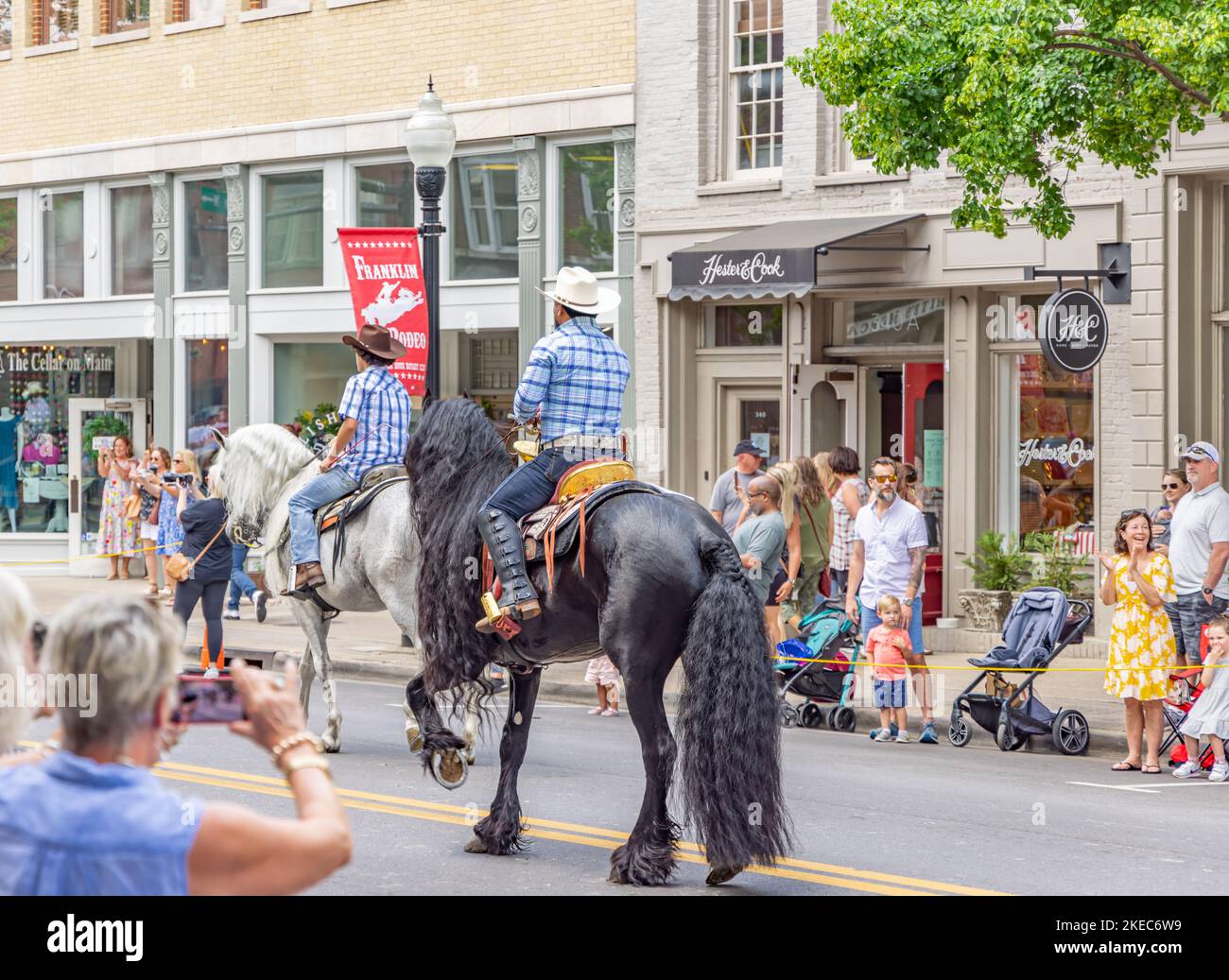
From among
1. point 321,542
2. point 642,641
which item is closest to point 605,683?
point 321,542

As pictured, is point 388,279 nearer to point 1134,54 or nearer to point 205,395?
point 1134,54

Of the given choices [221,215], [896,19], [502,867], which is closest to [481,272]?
[221,215]

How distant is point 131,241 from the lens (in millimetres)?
27484

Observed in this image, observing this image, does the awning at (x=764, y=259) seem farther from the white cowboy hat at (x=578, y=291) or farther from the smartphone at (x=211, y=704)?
the smartphone at (x=211, y=704)

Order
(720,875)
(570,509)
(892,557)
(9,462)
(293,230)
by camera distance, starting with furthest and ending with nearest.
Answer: (9,462)
(293,230)
(892,557)
(570,509)
(720,875)

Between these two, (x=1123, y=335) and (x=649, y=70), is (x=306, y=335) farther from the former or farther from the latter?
(x=1123, y=335)

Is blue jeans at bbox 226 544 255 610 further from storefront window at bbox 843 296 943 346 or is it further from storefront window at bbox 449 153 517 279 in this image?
storefront window at bbox 843 296 943 346

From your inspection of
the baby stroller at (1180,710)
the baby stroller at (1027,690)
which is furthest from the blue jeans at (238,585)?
the baby stroller at (1180,710)

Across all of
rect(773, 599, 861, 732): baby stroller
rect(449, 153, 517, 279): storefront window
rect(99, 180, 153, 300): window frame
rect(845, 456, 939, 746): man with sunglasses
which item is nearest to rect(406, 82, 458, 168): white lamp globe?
rect(845, 456, 939, 746): man with sunglasses

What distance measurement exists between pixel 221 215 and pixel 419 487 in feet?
59.4

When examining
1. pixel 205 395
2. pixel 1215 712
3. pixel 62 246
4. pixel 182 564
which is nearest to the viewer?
pixel 1215 712

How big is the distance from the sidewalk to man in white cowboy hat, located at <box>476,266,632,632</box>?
258 cm

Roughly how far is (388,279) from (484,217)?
5.52 metres

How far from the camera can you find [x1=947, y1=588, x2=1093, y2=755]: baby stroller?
13.0 metres
